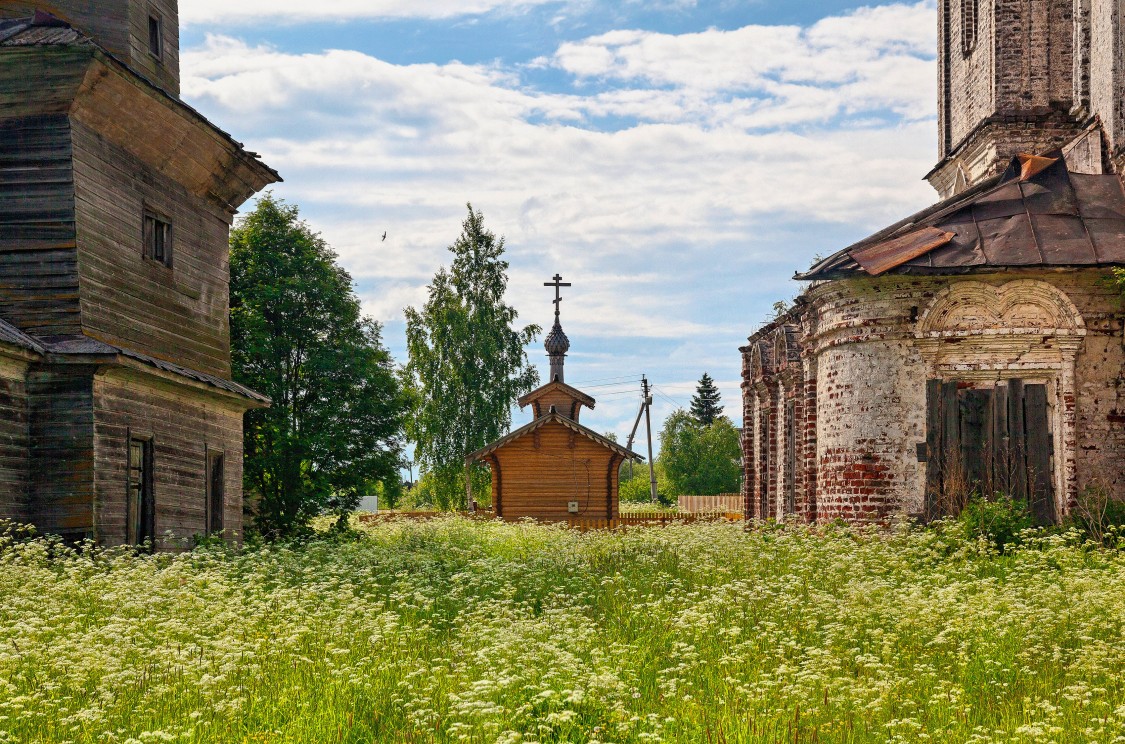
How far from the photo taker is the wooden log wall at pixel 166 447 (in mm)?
14781

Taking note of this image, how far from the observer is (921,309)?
1698cm

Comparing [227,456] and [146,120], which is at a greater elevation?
[146,120]

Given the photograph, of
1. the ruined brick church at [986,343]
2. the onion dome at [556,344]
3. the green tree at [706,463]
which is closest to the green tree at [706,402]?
the green tree at [706,463]

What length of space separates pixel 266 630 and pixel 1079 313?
486 inches

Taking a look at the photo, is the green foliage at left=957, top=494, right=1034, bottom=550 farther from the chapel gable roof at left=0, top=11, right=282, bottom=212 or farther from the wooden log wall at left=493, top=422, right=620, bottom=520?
the wooden log wall at left=493, top=422, right=620, bottom=520

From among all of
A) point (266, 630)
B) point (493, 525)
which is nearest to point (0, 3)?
point (266, 630)

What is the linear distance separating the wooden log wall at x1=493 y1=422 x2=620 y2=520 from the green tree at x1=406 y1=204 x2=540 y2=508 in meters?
10.4

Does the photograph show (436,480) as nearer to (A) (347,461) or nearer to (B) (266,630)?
(A) (347,461)

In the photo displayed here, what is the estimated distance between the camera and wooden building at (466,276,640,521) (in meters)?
34.5

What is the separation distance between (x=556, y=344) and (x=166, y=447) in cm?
2977

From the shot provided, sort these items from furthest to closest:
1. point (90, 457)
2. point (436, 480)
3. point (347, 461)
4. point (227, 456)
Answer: point (436, 480) < point (347, 461) < point (227, 456) < point (90, 457)

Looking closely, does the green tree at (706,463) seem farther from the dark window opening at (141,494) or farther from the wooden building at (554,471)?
the dark window opening at (141,494)

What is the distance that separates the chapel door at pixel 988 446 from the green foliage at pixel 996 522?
777mm

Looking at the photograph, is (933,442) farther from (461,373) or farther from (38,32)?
(461,373)
